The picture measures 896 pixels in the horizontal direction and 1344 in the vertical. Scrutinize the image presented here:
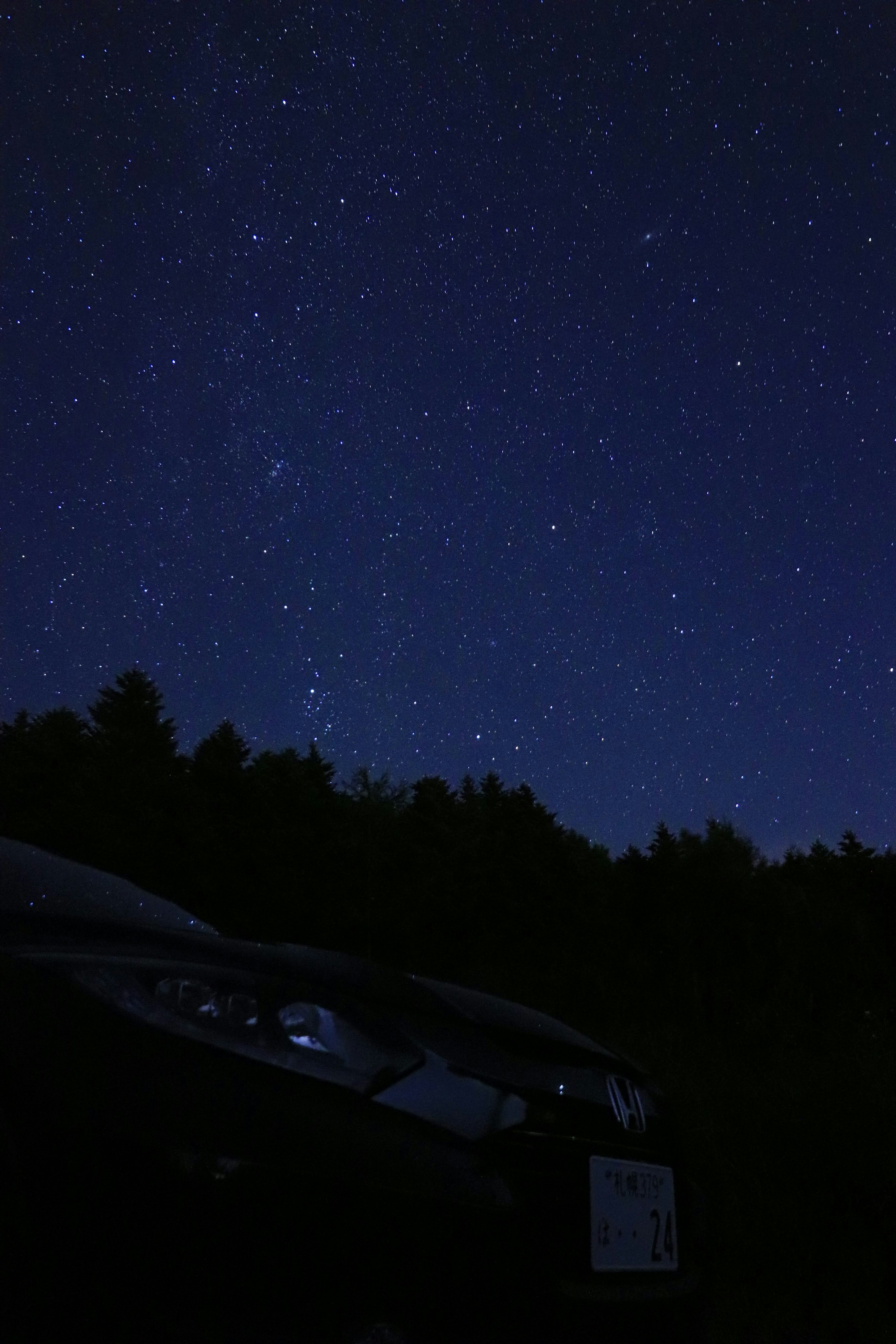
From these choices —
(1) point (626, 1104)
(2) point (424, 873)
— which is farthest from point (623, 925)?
(1) point (626, 1104)

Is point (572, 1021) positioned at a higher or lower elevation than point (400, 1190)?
higher

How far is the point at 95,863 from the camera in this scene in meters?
3.45

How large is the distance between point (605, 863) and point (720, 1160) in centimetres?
6066

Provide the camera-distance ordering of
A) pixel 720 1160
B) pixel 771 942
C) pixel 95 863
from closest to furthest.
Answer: pixel 95 863
pixel 720 1160
pixel 771 942

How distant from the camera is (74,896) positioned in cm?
238

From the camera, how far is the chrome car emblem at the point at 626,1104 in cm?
204

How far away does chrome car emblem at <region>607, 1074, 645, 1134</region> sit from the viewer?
204 centimetres

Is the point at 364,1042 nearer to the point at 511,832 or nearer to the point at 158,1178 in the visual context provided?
the point at 158,1178

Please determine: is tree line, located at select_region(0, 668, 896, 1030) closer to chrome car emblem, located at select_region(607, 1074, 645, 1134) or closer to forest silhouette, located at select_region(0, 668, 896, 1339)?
forest silhouette, located at select_region(0, 668, 896, 1339)

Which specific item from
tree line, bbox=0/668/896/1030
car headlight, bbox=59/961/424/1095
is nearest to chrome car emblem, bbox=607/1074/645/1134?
car headlight, bbox=59/961/424/1095

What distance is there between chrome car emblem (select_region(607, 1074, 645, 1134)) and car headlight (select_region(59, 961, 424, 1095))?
0.58 metres

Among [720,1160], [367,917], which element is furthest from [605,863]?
[720,1160]

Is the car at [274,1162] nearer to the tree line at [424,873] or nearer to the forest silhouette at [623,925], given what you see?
the forest silhouette at [623,925]

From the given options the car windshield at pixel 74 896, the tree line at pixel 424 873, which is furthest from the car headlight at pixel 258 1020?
the tree line at pixel 424 873
